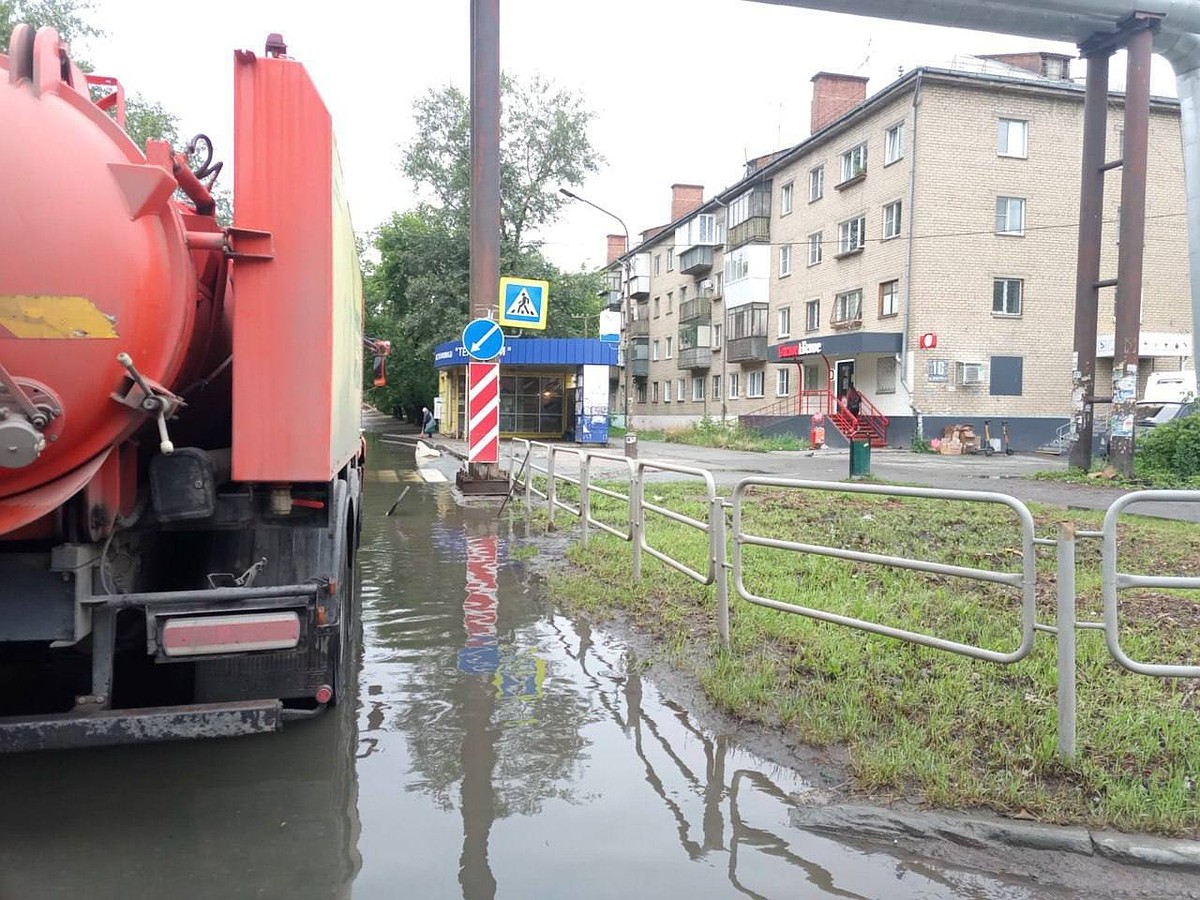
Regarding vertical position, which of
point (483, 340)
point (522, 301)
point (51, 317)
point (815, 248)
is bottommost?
point (51, 317)

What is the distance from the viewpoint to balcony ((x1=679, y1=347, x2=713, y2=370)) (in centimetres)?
4341

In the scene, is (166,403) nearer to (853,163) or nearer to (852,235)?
(852,235)

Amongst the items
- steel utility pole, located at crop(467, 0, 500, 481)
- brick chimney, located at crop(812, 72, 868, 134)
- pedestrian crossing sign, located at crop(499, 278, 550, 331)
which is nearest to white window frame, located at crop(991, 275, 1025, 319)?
brick chimney, located at crop(812, 72, 868, 134)

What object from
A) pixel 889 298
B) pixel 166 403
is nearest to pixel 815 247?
pixel 889 298

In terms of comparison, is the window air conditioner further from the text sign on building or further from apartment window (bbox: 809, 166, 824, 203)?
the text sign on building

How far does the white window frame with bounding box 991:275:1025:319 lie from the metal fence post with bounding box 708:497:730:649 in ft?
87.3

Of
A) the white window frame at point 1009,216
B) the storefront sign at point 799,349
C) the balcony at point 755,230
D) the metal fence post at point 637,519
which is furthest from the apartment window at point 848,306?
the metal fence post at point 637,519

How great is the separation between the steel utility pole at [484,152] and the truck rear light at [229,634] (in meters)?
9.64

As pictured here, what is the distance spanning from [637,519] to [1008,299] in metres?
26.3

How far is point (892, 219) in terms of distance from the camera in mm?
28672

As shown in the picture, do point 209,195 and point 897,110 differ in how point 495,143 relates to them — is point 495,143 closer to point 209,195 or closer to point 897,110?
point 209,195

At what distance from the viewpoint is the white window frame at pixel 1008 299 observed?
92.3 feet

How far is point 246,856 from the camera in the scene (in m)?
2.86

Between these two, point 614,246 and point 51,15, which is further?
point 614,246
